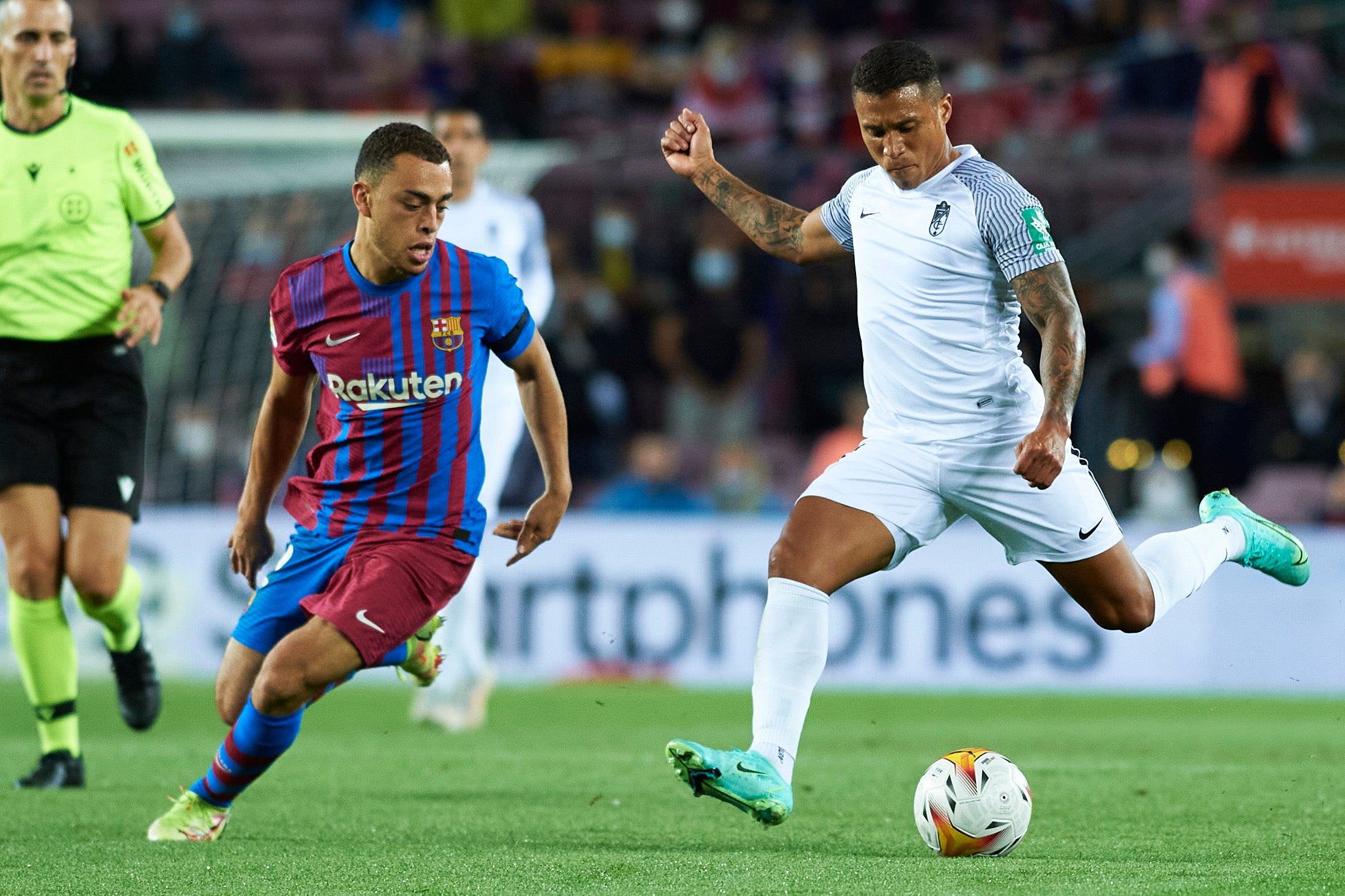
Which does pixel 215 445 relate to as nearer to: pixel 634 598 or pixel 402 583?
pixel 634 598

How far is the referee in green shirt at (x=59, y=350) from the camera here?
6.21 meters

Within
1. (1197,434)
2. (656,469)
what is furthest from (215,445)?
(1197,434)

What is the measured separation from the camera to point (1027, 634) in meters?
11.2

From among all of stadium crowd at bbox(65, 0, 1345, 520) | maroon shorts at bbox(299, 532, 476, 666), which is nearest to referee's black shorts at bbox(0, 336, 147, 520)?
maroon shorts at bbox(299, 532, 476, 666)

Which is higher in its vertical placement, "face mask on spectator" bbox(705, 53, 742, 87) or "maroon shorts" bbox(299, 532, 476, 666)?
"face mask on spectator" bbox(705, 53, 742, 87)

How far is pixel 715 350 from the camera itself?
43.7 feet

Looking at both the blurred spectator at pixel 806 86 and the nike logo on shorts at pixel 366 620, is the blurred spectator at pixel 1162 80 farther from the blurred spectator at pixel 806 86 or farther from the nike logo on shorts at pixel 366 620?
the nike logo on shorts at pixel 366 620

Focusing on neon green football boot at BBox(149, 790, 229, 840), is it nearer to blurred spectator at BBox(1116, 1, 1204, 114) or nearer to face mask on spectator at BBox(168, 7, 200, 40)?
blurred spectator at BBox(1116, 1, 1204, 114)

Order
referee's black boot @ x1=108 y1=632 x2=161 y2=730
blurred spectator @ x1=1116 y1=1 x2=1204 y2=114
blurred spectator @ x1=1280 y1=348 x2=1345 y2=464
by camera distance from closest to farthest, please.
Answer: referee's black boot @ x1=108 y1=632 x2=161 y2=730 < blurred spectator @ x1=1280 y1=348 x2=1345 y2=464 < blurred spectator @ x1=1116 y1=1 x2=1204 y2=114

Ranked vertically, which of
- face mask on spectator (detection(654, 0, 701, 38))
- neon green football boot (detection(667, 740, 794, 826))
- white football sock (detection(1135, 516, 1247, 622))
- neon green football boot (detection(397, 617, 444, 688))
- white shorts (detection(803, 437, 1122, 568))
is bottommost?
neon green football boot (detection(667, 740, 794, 826))

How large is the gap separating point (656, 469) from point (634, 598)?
40.7 inches

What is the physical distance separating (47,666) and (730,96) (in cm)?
980

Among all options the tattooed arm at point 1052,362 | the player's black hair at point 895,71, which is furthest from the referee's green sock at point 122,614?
the tattooed arm at point 1052,362

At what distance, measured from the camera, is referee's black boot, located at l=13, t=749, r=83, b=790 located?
6285 mm
